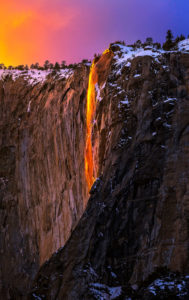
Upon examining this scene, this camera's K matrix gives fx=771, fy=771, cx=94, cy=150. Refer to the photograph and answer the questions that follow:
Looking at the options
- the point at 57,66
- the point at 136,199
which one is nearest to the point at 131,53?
the point at 136,199

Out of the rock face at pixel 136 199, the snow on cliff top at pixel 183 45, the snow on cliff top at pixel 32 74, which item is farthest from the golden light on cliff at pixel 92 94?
the snow on cliff top at pixel 32 74

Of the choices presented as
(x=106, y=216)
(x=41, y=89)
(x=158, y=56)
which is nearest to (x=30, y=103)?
(x=41, y=89)

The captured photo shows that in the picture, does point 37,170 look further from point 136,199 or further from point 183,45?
point 136,199

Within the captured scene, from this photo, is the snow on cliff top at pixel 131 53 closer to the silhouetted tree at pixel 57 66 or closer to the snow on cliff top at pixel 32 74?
the snow on cliff top at pixel 32 74

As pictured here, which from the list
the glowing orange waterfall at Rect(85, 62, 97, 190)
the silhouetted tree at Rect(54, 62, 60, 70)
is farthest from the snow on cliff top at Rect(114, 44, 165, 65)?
the silhouetted tree at Rect(54, 62, 60, 70)

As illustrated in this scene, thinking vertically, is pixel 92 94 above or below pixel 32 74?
below

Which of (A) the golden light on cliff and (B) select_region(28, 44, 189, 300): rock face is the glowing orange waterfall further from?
(B) select_region(28, 44, 189, 300): rock face
